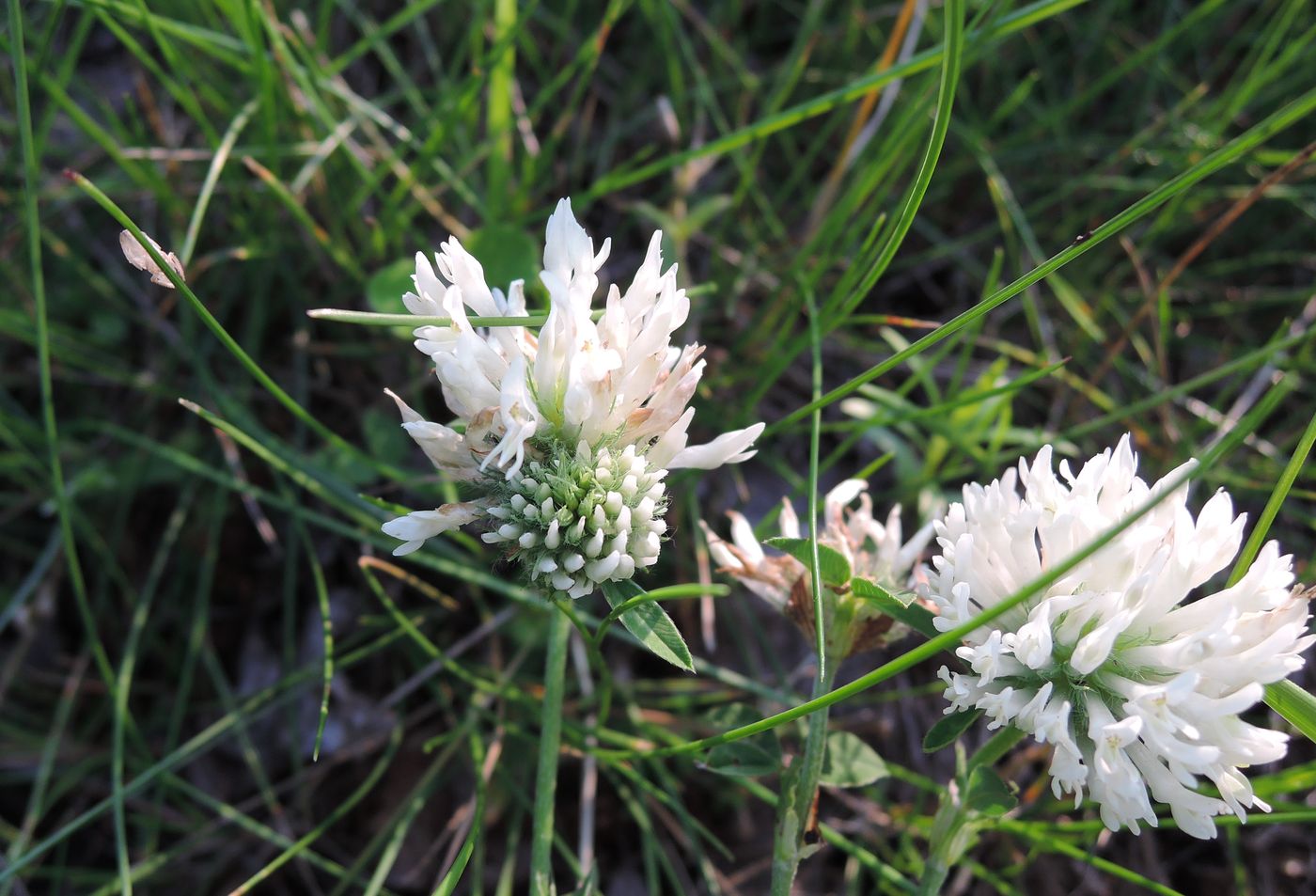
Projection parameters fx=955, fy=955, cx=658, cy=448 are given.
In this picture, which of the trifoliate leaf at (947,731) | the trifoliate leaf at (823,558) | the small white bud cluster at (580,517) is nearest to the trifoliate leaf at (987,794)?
the trifoliate leaf at (947,731)

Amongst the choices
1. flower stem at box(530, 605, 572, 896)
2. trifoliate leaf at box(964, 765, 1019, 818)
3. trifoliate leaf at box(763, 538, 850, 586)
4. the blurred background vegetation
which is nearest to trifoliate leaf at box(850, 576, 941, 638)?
trifoliate leaf at box(763, 538, 850, 586)

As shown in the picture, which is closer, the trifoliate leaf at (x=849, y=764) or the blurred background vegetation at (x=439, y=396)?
the trifoliate leaf at (x=849, y=764)

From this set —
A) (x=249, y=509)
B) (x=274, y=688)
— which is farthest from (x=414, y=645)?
(x=249, y=509)

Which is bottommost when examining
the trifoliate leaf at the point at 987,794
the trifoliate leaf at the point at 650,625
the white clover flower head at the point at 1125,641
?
the trifoliate leaf at the point at 650,625

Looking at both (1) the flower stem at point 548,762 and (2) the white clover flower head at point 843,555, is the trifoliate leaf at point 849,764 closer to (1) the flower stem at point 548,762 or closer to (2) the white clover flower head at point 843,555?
(2) the white clover flower head at point 843,555

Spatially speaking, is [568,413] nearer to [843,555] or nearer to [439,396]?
[843,555]

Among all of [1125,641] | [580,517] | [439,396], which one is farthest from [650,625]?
[439,396]
